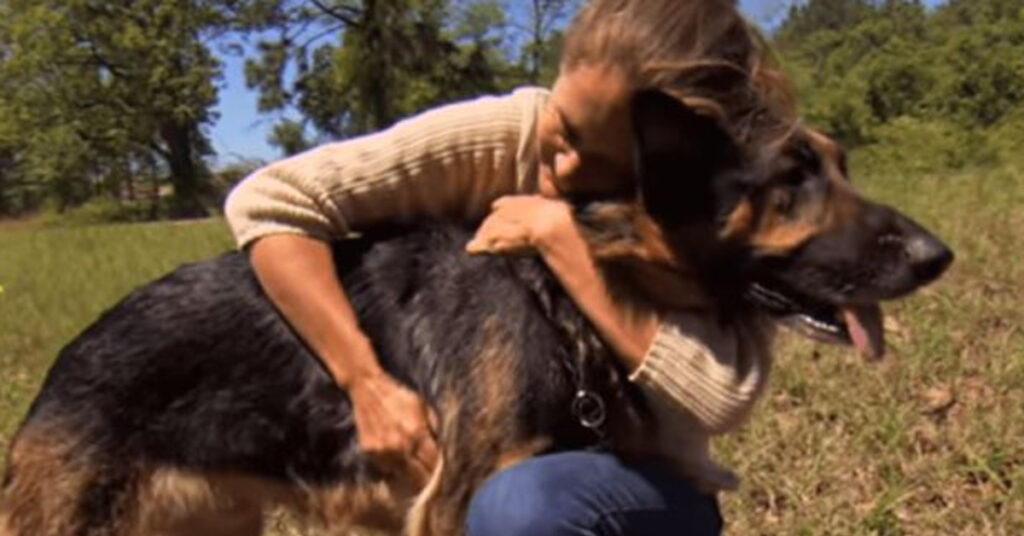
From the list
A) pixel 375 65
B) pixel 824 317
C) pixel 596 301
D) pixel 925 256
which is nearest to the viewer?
pixel 925 256

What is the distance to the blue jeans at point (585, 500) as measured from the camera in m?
2.42

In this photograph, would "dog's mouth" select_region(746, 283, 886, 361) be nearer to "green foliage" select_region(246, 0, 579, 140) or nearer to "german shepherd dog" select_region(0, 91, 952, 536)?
"german shepherd dog" select_region(0, 91, 952, 536)

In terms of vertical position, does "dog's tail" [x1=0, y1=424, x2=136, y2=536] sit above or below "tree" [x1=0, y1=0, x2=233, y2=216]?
above

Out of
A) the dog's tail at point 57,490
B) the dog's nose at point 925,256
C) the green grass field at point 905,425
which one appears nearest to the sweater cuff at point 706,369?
the dog's nose at point 925,256

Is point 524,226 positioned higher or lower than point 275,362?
higher

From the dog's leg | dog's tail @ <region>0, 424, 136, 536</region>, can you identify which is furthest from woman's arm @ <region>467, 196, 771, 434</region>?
dog's tail @ <region>0, 424, 136, 536</region>

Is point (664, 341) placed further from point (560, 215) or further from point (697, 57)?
point (697, 57)

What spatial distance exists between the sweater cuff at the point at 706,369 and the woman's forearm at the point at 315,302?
0.56 meters

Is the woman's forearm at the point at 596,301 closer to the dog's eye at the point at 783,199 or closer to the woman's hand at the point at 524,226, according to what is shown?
the woman's hand at the point at 524,226

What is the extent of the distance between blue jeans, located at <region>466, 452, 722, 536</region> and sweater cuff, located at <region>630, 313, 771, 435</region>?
0.60ft

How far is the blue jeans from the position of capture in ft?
7.95

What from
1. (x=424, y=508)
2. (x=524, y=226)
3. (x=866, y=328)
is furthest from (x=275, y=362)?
(x=866, y=328)

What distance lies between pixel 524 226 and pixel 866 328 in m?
0.67

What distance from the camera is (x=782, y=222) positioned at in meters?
2.24
